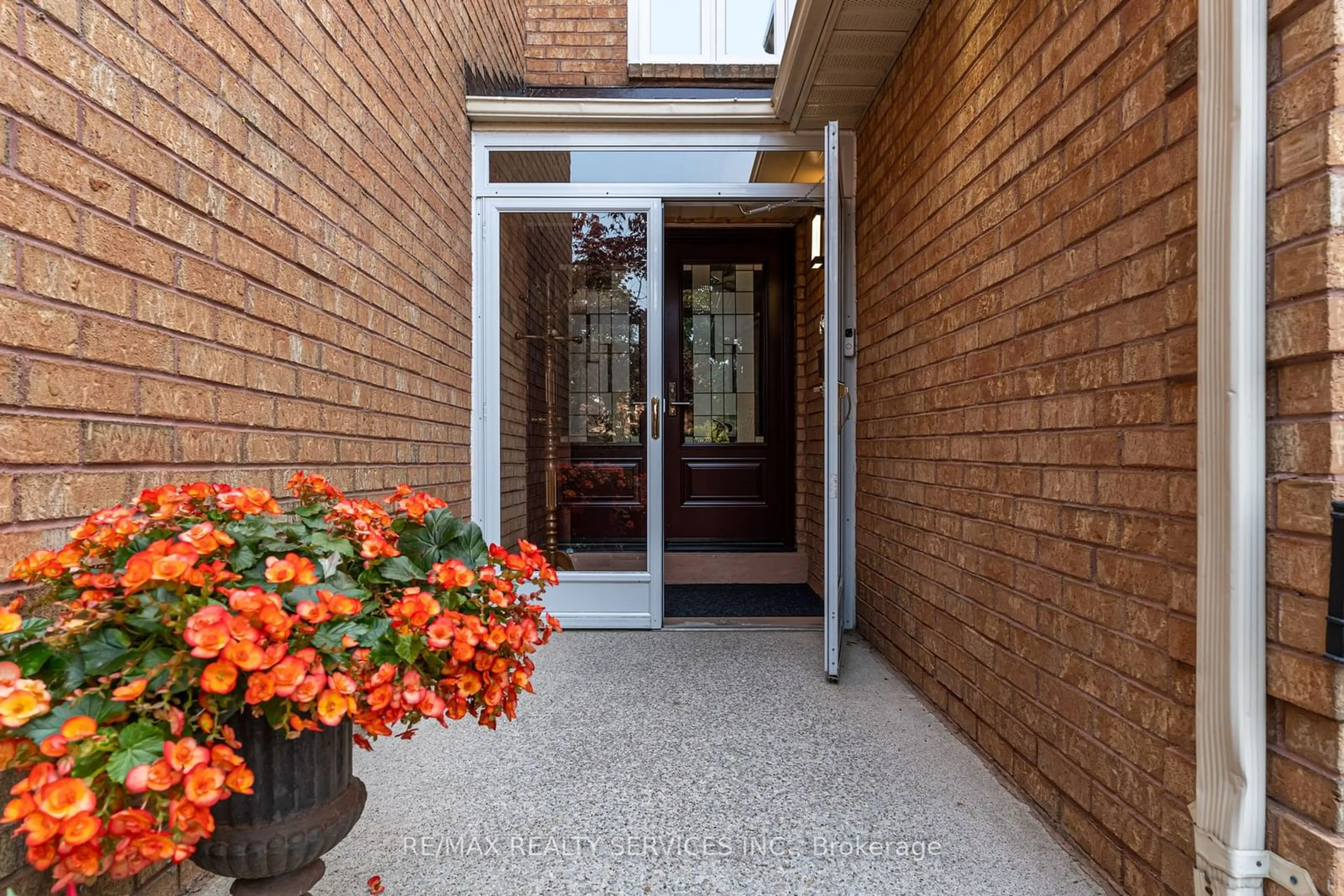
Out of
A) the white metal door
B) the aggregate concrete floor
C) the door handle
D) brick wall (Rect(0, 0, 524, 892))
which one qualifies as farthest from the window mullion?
the aggregate concrete floor

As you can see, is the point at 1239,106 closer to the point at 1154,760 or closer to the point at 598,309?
the point at 1154,760

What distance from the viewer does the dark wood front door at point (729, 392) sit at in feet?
14.2

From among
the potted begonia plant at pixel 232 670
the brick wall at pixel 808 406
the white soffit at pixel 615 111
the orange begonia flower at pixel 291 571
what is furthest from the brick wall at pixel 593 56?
the orange begonia flower at pixel 291 571

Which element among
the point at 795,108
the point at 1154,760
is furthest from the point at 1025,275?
the point at 795,108

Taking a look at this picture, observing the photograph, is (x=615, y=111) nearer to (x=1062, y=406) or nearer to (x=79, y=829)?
(x=1062, y=406)

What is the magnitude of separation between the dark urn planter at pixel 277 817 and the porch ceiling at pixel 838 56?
8.49 feet

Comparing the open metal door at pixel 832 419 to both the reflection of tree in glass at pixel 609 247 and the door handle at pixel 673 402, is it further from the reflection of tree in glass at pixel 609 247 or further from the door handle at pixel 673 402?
the door handle at pixel 673 402

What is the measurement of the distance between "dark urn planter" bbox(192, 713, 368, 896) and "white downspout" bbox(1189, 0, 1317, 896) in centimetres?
130

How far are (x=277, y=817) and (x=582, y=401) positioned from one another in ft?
7.79

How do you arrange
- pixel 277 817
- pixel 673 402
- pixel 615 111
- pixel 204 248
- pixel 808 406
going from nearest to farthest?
pixel 277 817, pixel 204 248, pixel 615 111, pixel 808 406, pixel 673 402

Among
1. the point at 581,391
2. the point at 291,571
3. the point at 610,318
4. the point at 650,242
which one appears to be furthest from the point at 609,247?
the point at 291,571

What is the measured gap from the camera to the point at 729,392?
438cm

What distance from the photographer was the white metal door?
3070 mm

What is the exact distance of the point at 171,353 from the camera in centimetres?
120
